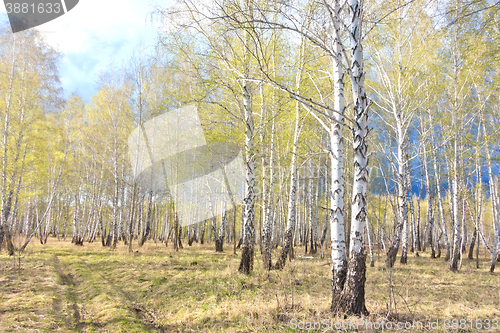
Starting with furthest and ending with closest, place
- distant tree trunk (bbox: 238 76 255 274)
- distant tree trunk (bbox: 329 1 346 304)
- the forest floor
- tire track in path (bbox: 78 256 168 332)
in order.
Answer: distant tree trunk (bbox: 238 76 255 274) → tire track in path (bbox: 78 256 168 332) → distant tree trunk (bbox: 329 1 346 304) → the forest floor

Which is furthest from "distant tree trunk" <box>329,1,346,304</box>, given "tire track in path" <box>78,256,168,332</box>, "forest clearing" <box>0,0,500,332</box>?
"tire track in path" <box>78,256,168,332</box>

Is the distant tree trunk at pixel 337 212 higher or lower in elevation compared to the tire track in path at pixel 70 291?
higher

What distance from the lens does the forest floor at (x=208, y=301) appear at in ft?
12.4

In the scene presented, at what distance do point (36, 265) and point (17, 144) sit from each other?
5090 millimetres

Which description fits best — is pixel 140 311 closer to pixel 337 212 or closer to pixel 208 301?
pixel 208 301

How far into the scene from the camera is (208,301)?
5039 millimetres

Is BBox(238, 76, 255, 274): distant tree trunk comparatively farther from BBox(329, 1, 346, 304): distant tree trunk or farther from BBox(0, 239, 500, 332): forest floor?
BBox(329, 1, 346, 304): distant tree trunk

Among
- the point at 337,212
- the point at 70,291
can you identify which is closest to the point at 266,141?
the point at 337,212

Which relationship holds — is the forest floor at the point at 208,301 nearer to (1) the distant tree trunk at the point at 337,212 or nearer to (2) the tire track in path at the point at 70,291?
(2) the tire track in path at the point at 70,291

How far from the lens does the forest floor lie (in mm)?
3776

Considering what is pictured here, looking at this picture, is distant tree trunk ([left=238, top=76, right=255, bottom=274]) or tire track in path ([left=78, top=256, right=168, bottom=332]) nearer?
tire track in path ([left=78, top=256, right=168, bottom=332])

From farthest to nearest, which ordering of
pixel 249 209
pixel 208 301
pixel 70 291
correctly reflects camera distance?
pixel 249 209
pixel 70 291
pixel 208 301

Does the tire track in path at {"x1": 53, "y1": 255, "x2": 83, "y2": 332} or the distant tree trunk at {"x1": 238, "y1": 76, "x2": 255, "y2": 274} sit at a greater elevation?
the distant tree trunk at {"x1": 238, "y1": 76, "x2": 255, "y2": 274}

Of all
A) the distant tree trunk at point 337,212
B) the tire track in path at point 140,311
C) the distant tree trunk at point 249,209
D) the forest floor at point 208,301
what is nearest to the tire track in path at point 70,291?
the forest floor at point 208,301
